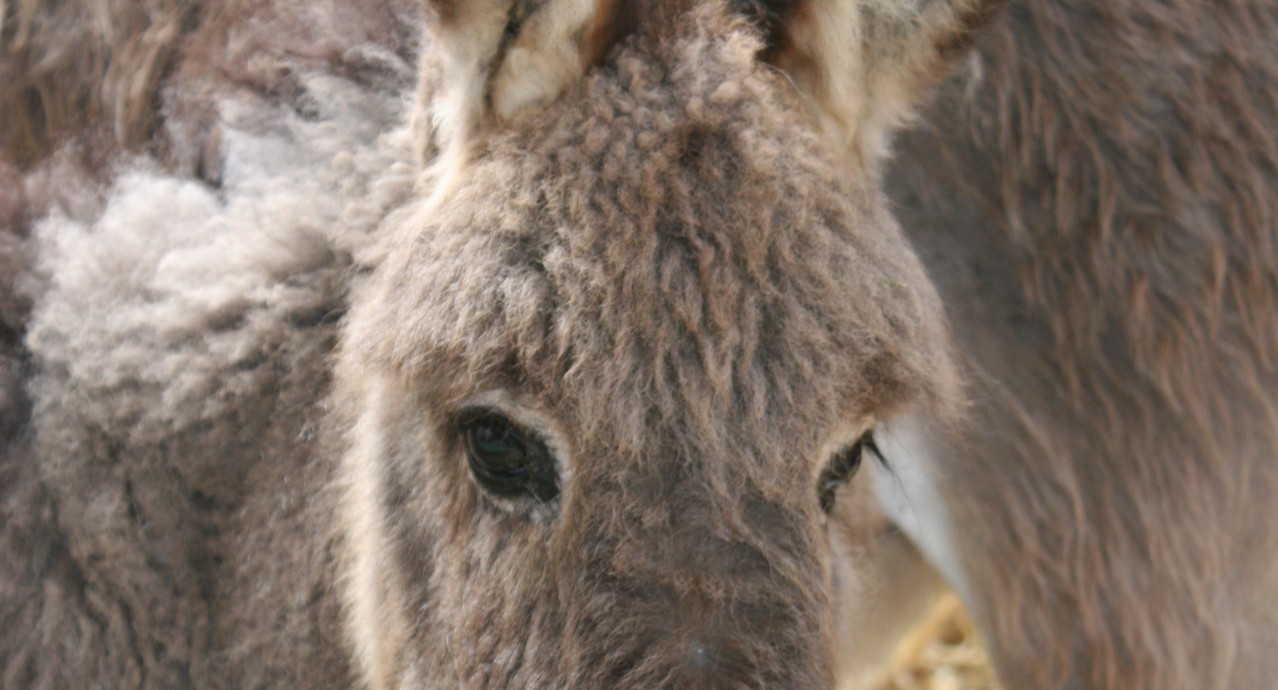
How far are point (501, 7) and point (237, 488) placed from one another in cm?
120

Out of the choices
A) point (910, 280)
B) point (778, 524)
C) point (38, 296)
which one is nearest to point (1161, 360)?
point (910, 280)

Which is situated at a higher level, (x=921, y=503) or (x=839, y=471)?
(x=839, y=471)

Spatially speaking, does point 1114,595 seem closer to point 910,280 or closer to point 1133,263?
point 1133,263

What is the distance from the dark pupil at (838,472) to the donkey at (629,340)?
2cm

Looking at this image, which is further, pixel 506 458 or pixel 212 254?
pixel 212 254

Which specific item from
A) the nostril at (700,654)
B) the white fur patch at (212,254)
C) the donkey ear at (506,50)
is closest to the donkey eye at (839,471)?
the nostril at (700,654)

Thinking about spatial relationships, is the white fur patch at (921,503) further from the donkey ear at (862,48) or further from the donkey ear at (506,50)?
the donkey ear at (506,50)

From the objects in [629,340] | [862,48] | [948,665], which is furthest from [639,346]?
[948,665]

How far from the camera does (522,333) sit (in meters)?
1.89

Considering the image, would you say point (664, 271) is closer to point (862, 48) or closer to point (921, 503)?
point (862, 48)

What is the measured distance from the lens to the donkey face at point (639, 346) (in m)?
1.87

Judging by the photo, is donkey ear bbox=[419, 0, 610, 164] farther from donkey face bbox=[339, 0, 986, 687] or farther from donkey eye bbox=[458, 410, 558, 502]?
donkey eye bbox=[458, 410, 558, 502]

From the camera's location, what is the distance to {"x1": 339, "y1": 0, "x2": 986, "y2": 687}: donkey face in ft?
6.14

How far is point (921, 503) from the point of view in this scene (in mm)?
3312
